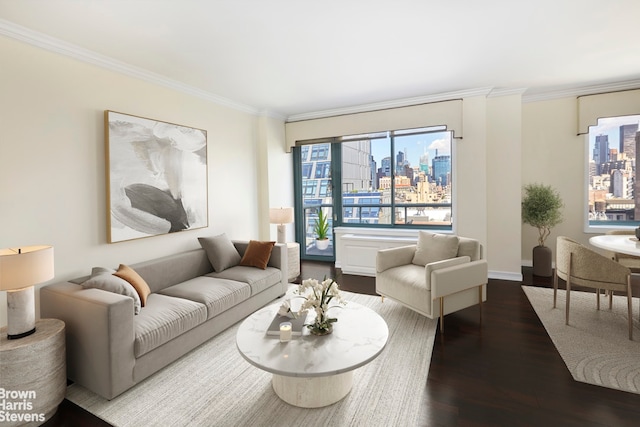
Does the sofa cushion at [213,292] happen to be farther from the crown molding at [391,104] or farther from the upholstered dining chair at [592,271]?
the crown molding at [391,104]

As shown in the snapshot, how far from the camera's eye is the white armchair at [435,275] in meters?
3.00

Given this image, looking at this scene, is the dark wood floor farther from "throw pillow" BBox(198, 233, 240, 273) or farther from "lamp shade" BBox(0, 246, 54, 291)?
"throw pillow" BBox(198, 233, 240, 273)

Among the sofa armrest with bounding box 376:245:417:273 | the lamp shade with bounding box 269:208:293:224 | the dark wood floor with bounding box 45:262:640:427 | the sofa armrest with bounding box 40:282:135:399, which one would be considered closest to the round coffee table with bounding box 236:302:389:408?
the dark wood floor with bounding box 45:262:640:427

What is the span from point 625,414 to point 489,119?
3789 mm

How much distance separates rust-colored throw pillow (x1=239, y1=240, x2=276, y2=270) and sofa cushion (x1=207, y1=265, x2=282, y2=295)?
0.23 ft

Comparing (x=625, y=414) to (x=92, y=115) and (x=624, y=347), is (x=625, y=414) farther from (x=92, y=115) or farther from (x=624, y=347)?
(x=92, y=115)

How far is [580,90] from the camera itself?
4.60 m

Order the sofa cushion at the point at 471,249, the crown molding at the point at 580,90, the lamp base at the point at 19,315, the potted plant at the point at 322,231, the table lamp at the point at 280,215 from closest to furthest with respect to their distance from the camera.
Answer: the lamp base at the point at 19,315, the sofa cushion at the point at 471,249, the crown molding at the point at 580,90, the table lamp at the point at 280,215, the potted plant at the point at 322,231

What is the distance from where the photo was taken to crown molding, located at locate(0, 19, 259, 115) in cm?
246

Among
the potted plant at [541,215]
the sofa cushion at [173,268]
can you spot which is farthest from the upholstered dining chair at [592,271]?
the sofa cushion at [173,268]

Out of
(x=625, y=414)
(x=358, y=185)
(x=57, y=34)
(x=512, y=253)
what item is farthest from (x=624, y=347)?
(x=57, y=34)

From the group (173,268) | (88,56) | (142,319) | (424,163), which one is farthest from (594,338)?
(88,56)

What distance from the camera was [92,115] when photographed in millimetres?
3000

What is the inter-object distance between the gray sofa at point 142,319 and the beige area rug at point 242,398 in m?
0.11
